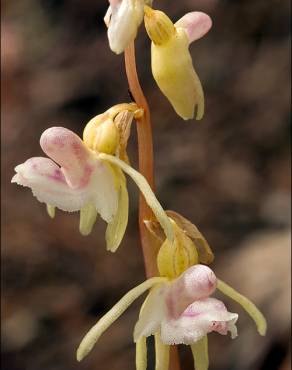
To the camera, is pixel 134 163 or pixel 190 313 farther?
pixel 134 163

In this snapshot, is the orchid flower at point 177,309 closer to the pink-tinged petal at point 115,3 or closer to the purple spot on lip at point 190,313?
the purple spot on lip at point 190,313

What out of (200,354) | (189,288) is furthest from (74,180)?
(200,354)

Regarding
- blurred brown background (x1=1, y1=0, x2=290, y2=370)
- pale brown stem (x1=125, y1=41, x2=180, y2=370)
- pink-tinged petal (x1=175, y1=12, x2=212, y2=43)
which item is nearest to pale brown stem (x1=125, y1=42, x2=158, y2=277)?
pale brown stem (x1=125, y1=41, x2=180, y2=370)

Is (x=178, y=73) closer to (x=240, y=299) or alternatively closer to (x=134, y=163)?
(x=240, y=299)

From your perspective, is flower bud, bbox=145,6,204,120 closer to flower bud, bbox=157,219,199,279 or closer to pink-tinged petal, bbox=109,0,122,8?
pink-tinged petal, bbox=109,0,122,8

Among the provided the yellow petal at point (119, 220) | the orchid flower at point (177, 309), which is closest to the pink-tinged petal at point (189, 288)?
the orchid flower at point (177, 309)

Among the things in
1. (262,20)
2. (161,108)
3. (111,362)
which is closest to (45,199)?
(111,362)
